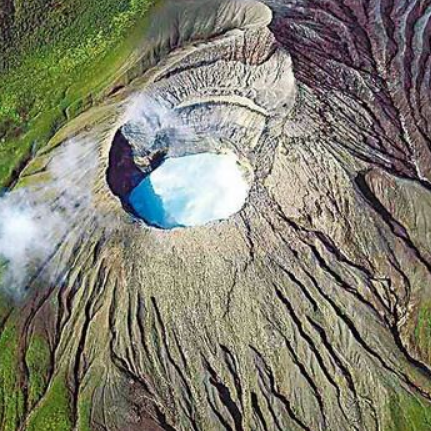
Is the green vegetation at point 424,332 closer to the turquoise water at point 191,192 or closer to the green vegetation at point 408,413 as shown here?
the green vegetation at point 408,413

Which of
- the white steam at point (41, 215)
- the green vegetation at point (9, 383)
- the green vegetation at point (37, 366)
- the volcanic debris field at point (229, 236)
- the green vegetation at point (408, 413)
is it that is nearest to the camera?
the green vegetation at point (408, 413)

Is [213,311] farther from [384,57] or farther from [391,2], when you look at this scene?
[391,2]

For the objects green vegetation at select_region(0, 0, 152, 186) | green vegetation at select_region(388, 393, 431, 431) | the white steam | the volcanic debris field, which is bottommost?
green vegetation at select_region(388, 393, 431, 431)

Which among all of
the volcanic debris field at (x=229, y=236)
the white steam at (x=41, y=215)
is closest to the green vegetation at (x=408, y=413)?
the volcanic debris field at (x=229, y=236)

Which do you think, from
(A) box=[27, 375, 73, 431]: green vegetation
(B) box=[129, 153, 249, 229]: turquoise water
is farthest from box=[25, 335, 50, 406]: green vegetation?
(B) box=[129, 153, 249, 229]: turquoise water

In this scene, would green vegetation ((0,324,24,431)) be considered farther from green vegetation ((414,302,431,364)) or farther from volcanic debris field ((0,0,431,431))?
green vegetation ((414,302,431,364))

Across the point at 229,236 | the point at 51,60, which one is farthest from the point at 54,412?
the point at 51,60

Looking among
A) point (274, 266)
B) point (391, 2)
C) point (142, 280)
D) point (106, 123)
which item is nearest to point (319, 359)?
point (274, 266)
